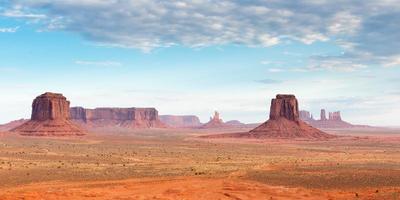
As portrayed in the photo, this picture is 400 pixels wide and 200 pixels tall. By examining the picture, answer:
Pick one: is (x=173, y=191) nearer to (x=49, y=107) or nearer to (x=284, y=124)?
(x=284, y=124)

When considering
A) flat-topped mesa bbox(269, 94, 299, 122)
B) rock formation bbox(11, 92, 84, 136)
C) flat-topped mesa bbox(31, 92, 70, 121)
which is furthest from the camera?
flat-topped mesa bbox(269, 94, 299, 122)

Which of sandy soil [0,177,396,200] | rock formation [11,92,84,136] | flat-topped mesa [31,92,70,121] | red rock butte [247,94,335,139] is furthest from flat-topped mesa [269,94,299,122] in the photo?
sandy soil [0,177,396,200]

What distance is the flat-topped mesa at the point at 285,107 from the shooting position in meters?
150

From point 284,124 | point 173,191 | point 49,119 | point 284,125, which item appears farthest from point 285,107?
point 173,191

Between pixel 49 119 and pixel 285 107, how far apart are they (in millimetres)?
70456

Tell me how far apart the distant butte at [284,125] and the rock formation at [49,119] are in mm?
51914

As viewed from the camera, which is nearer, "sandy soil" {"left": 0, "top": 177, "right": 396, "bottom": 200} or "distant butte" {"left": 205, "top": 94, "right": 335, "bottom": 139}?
"sandy soil" {"left": 0, "top": 177, "right": 396, "bottom": 200}

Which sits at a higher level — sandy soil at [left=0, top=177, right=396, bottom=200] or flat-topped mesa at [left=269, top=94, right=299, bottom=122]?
flat-topped mesa at [left=269, top=94, right=299, bottom=122]

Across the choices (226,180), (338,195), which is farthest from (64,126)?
(338,195)

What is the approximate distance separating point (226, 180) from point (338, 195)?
1026 centimetres

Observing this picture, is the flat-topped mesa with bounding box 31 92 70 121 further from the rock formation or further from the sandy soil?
the sandy soil

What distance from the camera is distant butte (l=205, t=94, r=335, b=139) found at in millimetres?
143125

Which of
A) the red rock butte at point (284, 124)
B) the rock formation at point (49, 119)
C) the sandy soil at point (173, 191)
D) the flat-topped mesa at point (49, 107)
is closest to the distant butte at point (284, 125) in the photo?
the red rock butte at point (284, 124)

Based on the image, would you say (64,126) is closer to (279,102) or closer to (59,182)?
(279,102)
